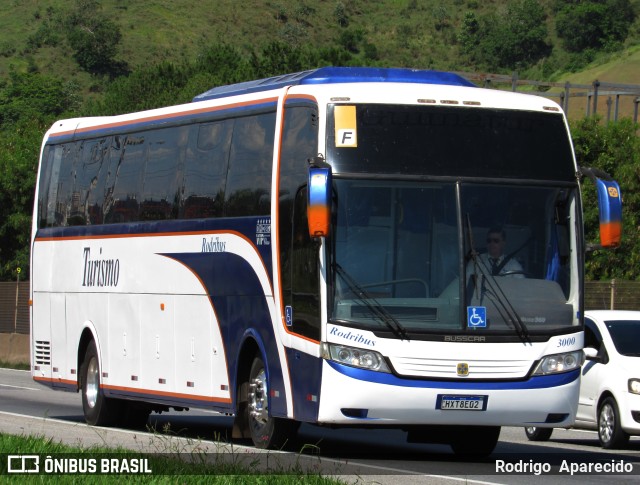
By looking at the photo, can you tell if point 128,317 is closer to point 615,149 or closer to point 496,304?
point 496,304

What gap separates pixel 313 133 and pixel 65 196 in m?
7.91

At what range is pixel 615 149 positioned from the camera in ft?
139

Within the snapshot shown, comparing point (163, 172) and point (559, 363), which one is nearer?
point (559, 363)

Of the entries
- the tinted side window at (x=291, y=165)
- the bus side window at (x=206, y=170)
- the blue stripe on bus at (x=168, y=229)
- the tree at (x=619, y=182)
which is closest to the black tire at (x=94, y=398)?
the blue stripe on bus at (x=168, y=229)

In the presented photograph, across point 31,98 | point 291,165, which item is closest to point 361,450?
point 291,165

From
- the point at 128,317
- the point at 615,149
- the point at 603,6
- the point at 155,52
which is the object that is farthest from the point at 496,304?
the point at 603,6

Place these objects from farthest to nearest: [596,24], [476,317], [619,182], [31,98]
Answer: [596,24] → [31,98] → [619,182] → [476,317]

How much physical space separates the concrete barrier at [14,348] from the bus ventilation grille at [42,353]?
2014cm

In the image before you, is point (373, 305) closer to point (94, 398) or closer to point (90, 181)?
point (94, 398)

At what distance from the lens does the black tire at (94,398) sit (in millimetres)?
19281

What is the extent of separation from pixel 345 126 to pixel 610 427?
266 inches

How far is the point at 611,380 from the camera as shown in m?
18.2

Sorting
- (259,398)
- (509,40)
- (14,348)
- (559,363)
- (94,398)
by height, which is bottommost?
(14,348)

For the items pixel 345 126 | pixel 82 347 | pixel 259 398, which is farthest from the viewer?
pixel 82 347
